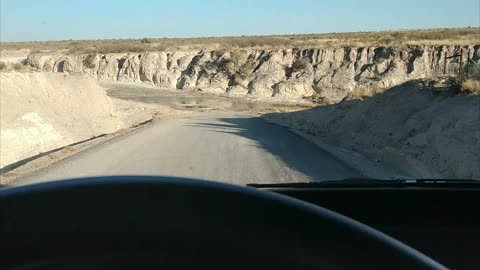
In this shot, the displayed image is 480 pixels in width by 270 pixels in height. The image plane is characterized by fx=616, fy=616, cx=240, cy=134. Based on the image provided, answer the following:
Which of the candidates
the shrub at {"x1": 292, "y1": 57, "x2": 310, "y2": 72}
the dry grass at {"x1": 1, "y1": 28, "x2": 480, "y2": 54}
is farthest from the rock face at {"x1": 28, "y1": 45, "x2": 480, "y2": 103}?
the dry grass at {"x1": 1, "y1": 28, "x2": 480, "y2": 54}

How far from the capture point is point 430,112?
63.0 feet

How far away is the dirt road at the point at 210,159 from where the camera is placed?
40.6ft

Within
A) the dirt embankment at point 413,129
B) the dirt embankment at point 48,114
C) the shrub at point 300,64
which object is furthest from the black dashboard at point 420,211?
the shrub at point 300,64

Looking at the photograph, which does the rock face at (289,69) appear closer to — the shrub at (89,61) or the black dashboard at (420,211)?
the shrub at (89,61)

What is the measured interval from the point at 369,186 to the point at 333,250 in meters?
3.69

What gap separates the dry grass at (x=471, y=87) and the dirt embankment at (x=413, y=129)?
0.28 meters

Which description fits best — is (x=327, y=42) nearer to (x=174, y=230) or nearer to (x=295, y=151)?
(x=295, y=151)

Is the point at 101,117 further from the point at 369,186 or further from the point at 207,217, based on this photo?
the point at 207,217

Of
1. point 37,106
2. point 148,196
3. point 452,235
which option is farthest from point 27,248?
point 37,106

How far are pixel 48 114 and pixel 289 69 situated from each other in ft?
151

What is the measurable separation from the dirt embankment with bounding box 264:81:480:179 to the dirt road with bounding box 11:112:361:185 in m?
1.76

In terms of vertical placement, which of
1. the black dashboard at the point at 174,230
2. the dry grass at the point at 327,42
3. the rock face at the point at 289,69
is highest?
the black dashboard at the point at 174,230

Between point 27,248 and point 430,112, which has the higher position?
point 27,248

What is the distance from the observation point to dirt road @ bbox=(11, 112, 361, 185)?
12.4 metres
